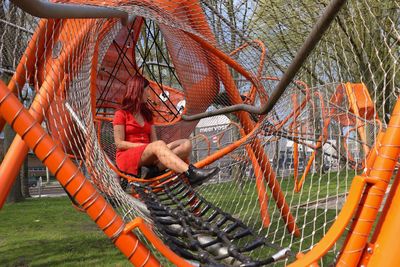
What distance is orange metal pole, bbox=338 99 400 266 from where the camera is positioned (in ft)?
3.77

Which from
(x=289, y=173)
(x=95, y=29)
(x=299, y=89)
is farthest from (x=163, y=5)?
(x=289, y=173)

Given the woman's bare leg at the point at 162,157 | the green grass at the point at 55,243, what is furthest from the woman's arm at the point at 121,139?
the green grass at the point at 55,243

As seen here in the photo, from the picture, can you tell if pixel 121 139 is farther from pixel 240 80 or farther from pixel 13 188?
pixel 13 188

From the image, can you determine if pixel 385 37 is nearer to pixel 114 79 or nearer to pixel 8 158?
pixel 8 158

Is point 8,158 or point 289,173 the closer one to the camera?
point 8,158

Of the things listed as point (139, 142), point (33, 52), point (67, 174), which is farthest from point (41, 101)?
point (139, 142)

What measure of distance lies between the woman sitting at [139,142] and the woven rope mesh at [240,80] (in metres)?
0.22

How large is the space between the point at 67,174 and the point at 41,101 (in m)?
1.01

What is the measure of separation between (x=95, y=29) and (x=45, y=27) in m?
0.46

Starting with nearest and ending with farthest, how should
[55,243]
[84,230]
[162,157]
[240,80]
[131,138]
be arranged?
[162,157]
[131,138]
[240,80]
[55,243]
[84,230]

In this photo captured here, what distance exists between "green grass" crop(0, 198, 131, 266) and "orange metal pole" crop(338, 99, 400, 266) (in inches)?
102

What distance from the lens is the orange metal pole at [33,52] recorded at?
2.63 meters

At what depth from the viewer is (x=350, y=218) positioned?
3.81 feet

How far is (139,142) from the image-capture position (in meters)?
3.87
